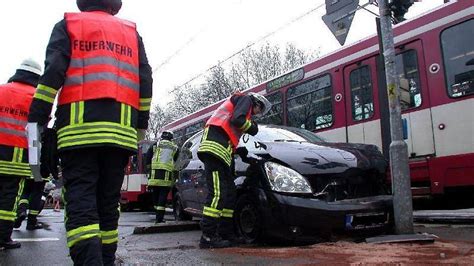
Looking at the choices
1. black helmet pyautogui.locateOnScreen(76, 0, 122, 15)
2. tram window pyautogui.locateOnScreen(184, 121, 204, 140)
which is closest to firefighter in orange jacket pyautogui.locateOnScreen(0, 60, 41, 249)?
black helmet pyautogui.locateOnScreen(76, 0, 122, 15)

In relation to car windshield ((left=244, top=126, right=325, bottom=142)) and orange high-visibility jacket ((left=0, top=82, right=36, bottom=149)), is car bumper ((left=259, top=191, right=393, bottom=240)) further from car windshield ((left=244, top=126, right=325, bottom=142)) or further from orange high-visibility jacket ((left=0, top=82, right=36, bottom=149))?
orange high-visibility jacket ((left=0, top=82, right=36, bottom=149))

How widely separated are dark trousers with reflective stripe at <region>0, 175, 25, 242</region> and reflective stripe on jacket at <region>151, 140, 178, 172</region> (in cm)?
376

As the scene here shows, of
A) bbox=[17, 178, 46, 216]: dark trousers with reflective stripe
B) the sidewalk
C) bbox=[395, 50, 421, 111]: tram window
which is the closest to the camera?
the sidewalk

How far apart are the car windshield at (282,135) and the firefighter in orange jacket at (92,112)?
2.95 metres

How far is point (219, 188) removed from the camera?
533 cm

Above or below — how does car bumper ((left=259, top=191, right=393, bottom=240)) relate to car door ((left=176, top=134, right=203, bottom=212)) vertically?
below

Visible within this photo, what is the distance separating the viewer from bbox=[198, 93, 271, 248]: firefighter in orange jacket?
524 centimetres

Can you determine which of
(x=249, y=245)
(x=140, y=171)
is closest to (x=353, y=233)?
(x=249, y=245)

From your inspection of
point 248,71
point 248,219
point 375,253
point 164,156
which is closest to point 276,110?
point 164,156

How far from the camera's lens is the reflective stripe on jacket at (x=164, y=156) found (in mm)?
9055

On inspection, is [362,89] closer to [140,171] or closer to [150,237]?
[150,237]

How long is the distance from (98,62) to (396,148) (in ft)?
12.1

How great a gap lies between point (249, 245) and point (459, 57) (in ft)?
14.9

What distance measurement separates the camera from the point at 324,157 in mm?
5180
